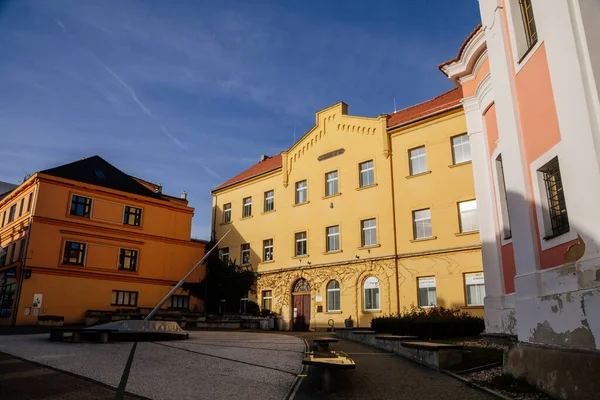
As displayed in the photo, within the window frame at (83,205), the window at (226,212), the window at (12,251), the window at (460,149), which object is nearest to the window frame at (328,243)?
the window at (460,149)

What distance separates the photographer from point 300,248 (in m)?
30.7

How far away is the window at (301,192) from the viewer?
31441 mm

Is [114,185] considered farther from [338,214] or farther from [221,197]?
[338,214]

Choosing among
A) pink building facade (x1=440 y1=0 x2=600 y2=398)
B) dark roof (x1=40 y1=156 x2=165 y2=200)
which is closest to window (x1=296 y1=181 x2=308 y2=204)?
dark roof (x1=40 y1=156 x2=165 y2=200)

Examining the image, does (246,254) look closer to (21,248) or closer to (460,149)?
(21,248)

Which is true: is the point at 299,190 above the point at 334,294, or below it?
above

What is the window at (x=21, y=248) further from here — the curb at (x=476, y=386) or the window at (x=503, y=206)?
the curb at (x=476, y=386)

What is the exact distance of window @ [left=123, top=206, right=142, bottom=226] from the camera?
3462 centimetres

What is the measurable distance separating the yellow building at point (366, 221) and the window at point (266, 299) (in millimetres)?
80

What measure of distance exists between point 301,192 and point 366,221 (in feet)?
20.6

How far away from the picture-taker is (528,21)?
9039mm

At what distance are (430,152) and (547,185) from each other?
1709 cm

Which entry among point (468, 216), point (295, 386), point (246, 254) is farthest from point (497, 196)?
point (246, 254)

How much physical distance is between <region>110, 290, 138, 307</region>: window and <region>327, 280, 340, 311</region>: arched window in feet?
49.1
